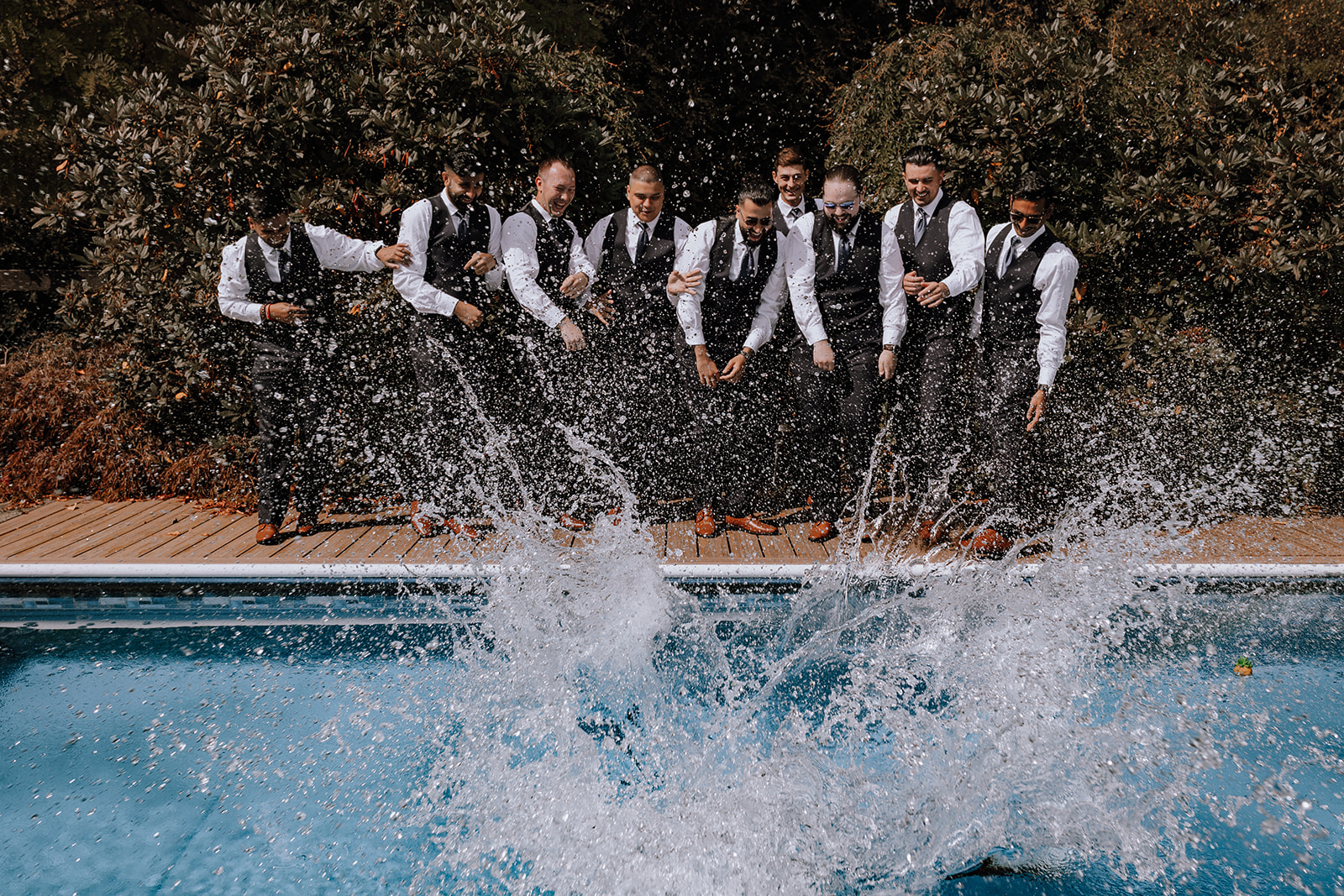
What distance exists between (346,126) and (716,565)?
3410 millimetres

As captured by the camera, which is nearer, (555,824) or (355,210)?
(555,824)

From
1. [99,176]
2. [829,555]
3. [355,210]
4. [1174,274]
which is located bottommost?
[829,555]

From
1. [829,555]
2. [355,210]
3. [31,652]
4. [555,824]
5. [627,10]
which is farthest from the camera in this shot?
[627,10]

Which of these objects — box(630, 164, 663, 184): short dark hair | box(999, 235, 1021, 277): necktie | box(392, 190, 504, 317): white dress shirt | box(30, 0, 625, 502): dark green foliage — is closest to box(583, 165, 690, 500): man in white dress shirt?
box(630, 164, 663, 184): short dark hair

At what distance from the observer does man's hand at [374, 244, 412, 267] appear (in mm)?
4496

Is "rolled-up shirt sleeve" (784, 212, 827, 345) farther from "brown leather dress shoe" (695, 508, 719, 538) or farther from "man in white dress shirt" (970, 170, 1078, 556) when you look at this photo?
"brown leather dress shoe" (695, 508, 719, 538)

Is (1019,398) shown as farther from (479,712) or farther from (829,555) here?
(479,712)

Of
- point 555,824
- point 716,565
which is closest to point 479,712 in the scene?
point 555,824

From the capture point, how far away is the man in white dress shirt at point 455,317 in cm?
454

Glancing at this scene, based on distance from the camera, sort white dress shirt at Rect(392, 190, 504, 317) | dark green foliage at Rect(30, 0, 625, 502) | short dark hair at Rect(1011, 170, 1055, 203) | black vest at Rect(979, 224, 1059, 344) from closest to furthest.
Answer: short dark hair at Rect(1011, 170, 1055, 203)
black vest at Rect(979, 224, 1059, 344)
white dress shirt at Rect(392, 190, 504, 317)
dark green foliage at Rect(30, 0, 625, 502)

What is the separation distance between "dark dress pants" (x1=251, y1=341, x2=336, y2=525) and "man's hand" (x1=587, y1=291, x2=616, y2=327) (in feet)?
4.98

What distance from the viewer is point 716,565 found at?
157 inches

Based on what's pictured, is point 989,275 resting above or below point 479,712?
above

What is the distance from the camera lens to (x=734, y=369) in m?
4.61
